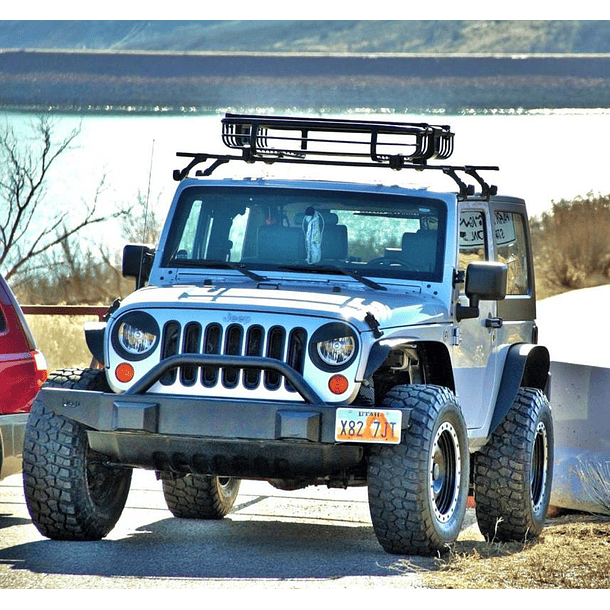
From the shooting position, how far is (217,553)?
9.36m

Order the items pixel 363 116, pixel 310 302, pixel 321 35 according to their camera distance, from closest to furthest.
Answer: pixel 310 302 → pixel 363 116 → pixel 321 35

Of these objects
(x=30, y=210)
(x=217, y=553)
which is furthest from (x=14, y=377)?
(x=30, y=210)

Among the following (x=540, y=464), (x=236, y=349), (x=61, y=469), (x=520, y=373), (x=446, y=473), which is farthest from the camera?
(x=540, y=464)

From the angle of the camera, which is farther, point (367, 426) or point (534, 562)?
point (534, 562)

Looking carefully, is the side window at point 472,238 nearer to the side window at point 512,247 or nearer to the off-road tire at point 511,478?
the side window at point 512,247

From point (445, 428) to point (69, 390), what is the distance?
2138mm

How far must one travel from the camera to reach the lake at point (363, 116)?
3650cm

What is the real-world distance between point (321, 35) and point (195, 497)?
11688 centimetres

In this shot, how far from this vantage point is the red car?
1030cm

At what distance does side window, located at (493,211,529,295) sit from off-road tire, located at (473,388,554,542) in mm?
925

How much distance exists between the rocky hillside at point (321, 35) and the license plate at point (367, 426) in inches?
2009

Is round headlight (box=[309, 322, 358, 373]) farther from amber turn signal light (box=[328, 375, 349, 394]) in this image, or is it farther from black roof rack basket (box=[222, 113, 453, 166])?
black roof rack basket (box=[222, 113, 453, 166])

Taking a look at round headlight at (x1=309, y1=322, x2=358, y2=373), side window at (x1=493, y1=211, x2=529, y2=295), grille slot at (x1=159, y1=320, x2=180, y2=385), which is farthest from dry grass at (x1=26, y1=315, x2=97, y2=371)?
round headlight at (x1=309, y1=322, x2=358, y2=373)

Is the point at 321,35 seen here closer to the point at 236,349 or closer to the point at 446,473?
the point at 446,473
